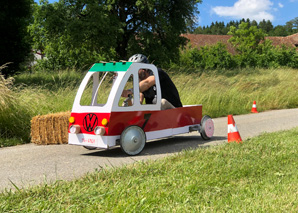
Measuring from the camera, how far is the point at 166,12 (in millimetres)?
27328

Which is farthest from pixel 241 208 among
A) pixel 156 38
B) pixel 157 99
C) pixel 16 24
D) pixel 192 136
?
pixel 156 38

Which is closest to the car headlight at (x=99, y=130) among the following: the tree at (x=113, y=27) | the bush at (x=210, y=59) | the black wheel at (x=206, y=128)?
A: the black wheel at (x=206, y=128)

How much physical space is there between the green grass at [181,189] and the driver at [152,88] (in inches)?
72.1

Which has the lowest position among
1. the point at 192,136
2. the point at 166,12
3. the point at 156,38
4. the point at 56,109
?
the point at 192,136

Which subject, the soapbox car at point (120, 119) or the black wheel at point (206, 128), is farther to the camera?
the black wheel at point (206, 128)

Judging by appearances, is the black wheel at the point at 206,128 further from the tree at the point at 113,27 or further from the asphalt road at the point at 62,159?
the tree at the point at 113,27

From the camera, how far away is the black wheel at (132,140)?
20.1ft

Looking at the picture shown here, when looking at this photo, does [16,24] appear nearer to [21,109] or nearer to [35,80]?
[35,80]

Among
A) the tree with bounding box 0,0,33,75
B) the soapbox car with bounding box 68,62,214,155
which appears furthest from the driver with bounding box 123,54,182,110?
the tree with bounding box 0,0,33,75

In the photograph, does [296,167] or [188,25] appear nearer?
[296,167]

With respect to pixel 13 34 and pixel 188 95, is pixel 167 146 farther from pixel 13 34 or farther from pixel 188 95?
pixel 13 34


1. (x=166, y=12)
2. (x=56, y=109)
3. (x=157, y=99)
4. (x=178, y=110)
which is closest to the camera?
(x=157, y=99)

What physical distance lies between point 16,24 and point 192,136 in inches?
604

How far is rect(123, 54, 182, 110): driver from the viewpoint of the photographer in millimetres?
6867
